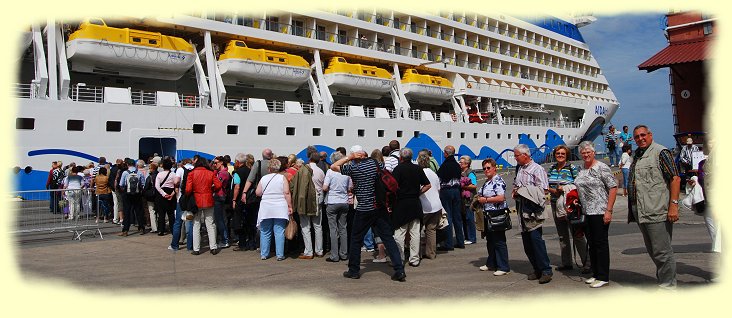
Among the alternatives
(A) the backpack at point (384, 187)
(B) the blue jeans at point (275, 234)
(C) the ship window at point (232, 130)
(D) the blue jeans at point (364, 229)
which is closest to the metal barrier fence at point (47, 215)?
(B) the blue jeans at point (275, 234)

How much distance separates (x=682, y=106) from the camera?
14594mm

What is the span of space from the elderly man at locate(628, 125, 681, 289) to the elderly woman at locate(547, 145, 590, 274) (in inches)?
31.6

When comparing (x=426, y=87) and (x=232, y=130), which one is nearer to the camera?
(x=232, y=130)

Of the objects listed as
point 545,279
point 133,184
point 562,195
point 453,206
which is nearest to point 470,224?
point 453,206

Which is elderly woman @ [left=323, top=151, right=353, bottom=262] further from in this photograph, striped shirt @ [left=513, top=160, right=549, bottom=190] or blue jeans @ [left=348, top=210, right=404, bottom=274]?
striped shirt @ [left=513, top=160, right=549, bottom=190]

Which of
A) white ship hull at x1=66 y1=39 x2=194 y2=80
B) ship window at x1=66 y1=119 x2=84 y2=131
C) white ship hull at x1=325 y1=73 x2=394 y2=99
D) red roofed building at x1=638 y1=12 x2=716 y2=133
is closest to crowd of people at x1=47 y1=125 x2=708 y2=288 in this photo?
ship window at x1=66 y1=119 x2=84 y2=131

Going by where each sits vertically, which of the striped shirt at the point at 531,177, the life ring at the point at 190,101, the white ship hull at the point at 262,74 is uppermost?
the white ship hull at the point at 262,74

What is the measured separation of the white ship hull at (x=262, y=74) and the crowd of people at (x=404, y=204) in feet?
33.4

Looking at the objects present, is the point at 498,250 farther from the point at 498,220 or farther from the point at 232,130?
the point at 232,130

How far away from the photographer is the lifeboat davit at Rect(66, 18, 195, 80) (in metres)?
16.1

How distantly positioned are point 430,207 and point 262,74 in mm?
15094

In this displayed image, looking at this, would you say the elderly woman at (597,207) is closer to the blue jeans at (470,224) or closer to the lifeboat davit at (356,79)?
the blue jeans at (470,224)

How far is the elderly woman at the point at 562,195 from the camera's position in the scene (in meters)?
5.29

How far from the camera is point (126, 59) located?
1681 centimetres
